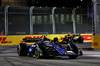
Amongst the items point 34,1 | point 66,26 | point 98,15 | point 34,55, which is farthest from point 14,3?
point 34,55

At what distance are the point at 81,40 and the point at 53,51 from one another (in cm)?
1685

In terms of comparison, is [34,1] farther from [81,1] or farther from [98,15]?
[98,15]

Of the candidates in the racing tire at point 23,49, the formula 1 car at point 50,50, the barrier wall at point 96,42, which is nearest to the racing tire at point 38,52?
the formula 1 car at point 50,50

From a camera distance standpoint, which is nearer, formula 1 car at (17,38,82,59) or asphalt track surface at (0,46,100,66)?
asphalt track surface at (0,46,100,66)

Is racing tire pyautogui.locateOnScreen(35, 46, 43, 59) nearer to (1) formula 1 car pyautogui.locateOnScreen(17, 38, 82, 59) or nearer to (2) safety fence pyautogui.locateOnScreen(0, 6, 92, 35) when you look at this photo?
(1) formula 1 car pyautogui.locateOnScreen(17, 38, 82, 59)

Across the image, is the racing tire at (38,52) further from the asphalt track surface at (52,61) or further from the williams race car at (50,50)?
the asphalt track surface at (52,61)

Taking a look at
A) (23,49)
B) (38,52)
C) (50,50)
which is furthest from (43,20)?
(50,50)

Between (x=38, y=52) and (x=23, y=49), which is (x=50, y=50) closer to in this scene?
(x=38, y=52)

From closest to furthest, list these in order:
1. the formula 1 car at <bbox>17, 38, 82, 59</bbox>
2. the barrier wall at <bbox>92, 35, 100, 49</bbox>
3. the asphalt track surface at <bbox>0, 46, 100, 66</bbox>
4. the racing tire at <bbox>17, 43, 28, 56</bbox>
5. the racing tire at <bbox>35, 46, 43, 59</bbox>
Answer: the asphalt track surface at <bbox>0, 46, 100, 66</bbox> → the formula 1 car at <bbox>17, 38, 82, 59</bbox> → the racing tire at <bbox>35, 46, 43, 59</bbox> → the racing tire at <bbox>17, 43, 28, 56</bbox> → the barrier wall at <bbox>92, 35, 100, 49</bbox>

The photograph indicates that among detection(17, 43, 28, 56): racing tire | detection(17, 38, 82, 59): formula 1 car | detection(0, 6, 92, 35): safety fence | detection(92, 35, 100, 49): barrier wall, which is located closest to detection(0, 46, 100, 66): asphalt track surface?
detection(17, 38, 82, 59): formula 1 car

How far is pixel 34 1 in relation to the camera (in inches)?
1457

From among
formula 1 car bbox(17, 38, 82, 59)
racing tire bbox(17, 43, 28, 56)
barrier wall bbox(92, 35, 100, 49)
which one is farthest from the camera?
barrier wall bbox(92, 35, 100, 49)

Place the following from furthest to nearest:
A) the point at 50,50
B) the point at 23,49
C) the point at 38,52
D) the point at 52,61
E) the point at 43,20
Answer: the point at 43,20
the point at 23,49
the point at 38,52
the point at 50,50
the point at 52,61

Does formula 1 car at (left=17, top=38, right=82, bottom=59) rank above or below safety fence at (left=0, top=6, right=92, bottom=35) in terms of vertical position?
below
